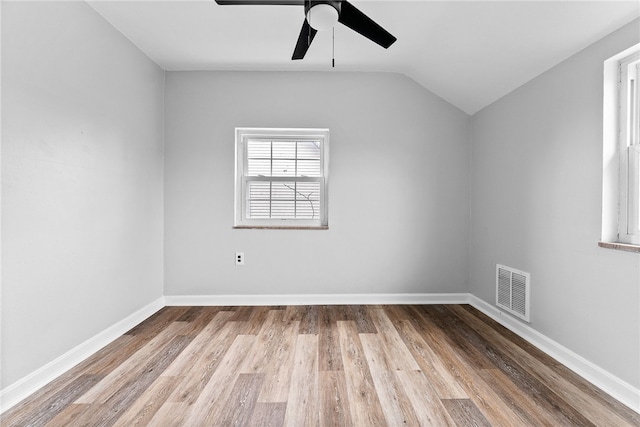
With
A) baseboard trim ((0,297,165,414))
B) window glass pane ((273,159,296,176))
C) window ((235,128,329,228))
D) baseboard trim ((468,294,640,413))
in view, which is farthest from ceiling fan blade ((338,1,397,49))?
baseboard trim ((0,297,165,414))

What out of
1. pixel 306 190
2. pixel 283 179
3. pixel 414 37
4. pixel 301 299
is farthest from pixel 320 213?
pixel 414 37

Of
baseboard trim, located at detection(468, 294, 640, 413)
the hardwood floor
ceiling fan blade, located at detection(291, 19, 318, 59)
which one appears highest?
ceiling fan blade, located at detection(291, 19, 318, 59)

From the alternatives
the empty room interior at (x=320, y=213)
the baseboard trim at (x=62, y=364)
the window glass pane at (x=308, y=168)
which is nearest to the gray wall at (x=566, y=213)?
the empty room interior at (x=320, y=213)

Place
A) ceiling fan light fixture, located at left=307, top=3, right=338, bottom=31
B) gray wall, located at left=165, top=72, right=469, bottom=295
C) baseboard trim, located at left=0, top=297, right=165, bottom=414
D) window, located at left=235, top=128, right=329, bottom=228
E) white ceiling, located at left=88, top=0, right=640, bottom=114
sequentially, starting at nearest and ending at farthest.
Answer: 1. ceiling fan light fixture, located at left=307, top=3, right=338, bottom=31
2. baseboard trim, located at left=0, top=297, right=165, bottom=414
3. white ceiling, located at left=88, top=0, right=640, bottom=114
4. gray wall, located at left=165, top=72, right=469, bottom=295
5. window, located at left=235, top=128, right=329, bottom=228

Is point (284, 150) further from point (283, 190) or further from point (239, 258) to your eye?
point (239, 258)

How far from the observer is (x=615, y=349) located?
1763mm

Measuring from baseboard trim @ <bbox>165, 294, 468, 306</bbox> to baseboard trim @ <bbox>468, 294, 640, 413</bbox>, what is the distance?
29.7 inches

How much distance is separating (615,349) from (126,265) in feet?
10.9

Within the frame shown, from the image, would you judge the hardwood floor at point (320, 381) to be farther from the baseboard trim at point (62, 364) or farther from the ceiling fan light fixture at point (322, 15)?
the ceiling fan light fixture at point (322, 15)

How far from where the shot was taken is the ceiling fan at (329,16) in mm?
1535

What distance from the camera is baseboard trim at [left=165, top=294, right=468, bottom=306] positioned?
329 centimetres

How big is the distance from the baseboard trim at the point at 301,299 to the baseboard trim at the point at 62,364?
1.64 feet

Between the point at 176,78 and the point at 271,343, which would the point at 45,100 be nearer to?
the point at 176,78

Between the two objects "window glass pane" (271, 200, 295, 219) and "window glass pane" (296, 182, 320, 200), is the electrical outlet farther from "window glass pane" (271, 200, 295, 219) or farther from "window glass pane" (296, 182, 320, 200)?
"window glass pane" (296, 182, 320, 200)
